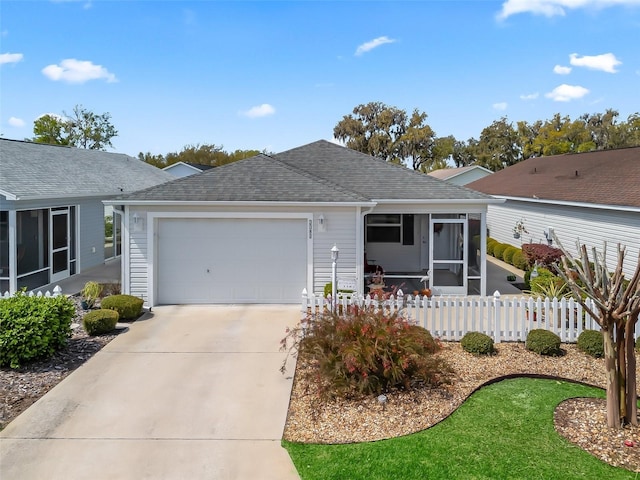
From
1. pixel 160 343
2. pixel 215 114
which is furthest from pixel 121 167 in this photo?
pixel 160 343

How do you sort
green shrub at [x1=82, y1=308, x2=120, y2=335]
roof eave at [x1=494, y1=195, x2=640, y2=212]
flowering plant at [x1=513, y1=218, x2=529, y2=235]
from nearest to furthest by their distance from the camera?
green shrub at [x1=82, y1=308, x2=120, y2=335] → roof eave at [x1=494, y1=195, x2=640, y2=212] → flowering plant at [x1=513, y1=218, x2=529, y2=235]

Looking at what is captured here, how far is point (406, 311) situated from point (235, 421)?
4510 mm

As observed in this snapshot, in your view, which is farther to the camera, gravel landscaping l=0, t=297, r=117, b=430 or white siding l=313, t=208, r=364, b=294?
white siding l=313, t=208, r=364, b=294

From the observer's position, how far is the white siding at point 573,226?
46.6 ft

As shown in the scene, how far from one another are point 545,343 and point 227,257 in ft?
25.6

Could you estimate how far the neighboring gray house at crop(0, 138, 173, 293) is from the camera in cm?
1302

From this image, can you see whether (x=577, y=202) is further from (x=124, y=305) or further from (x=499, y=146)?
(x=499, y=146)

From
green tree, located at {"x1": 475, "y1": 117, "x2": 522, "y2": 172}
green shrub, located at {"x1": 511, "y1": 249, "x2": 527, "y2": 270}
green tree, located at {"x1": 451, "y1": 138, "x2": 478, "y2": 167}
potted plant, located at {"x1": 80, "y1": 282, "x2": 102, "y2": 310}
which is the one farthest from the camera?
green tree, located at {"x1": 451, "y1": 138, "x2": 478, "y2": 167}

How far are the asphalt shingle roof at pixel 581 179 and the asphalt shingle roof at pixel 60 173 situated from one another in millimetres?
17094

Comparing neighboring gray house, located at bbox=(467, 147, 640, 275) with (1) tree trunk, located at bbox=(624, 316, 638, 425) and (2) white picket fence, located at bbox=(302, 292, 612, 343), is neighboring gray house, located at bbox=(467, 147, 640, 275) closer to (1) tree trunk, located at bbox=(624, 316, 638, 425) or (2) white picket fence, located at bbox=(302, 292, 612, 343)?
(2) white picket fence, located at bbox=(302, 292, 612, 343)

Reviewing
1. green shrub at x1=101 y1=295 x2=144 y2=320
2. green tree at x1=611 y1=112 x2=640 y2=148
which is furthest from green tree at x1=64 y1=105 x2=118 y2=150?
green tree at x1=611 y1=112 x2=640 y2=148

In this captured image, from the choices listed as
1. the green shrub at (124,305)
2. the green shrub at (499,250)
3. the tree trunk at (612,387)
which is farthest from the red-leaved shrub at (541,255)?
the green shrub at (124,305)

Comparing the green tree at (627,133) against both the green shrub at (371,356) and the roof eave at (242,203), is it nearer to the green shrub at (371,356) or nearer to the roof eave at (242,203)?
the roof eave at (242,203)

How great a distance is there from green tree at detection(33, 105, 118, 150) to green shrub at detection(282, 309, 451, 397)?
52.2 metres
